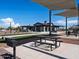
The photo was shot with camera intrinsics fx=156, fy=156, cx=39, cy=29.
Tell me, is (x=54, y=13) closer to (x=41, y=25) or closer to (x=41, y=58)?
(x=41, y=58)

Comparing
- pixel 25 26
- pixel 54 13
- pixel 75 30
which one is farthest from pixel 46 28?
pixel 54 13

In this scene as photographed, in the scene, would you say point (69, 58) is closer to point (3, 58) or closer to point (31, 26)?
point (3, 58)

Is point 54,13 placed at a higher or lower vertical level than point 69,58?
higher

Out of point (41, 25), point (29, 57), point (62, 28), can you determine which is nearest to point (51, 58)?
point (29, 57)

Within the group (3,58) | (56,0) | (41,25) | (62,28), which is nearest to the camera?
(3,58)

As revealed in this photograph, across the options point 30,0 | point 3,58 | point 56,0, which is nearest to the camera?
point 3,58

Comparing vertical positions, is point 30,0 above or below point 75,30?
above

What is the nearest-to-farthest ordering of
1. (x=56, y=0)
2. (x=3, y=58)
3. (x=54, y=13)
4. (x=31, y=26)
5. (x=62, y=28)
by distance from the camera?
(x=3, y=58), (x=56, y=0), (x=54, y=13), (x=31, y=26), (x=62, y=28)

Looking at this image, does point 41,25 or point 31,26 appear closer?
point 41,25

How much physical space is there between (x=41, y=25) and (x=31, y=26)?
20.0ft

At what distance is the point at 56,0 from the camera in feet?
40.5

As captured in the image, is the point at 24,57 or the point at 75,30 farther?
the point at 75,30

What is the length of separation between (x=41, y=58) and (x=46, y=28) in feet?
133

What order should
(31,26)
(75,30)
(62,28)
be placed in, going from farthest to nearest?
(62,28) → (31,26) → (75,30)
